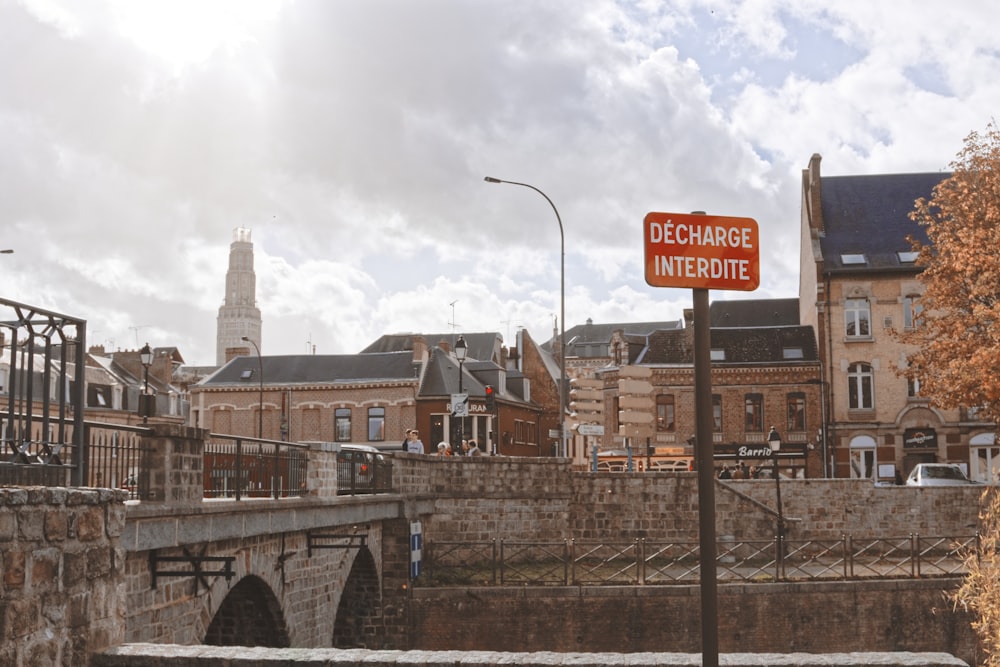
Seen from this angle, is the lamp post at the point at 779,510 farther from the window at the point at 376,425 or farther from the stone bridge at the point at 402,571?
the window at the point at 376,425

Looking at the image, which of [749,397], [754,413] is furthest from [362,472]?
[754,413]

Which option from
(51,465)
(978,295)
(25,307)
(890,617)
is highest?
(978,295)

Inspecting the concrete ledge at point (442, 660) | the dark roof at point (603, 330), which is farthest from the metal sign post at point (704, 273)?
the dark roof at point (603, 330)

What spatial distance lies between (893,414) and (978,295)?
14673mm

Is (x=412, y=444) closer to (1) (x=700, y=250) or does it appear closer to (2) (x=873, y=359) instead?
(2) (x=873, y=359)

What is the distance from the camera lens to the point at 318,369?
5219 centimetres

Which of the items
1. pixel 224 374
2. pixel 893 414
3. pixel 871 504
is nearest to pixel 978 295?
pixel 871 504

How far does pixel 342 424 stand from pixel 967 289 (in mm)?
30842

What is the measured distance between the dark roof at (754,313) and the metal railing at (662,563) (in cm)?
1939

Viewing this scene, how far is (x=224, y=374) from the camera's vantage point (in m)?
52.7

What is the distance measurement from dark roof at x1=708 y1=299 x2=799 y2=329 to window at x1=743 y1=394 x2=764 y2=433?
661cm

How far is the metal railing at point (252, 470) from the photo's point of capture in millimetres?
13227

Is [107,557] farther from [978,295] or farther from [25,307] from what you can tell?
[978,295]

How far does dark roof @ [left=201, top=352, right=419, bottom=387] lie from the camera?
50.8 m
